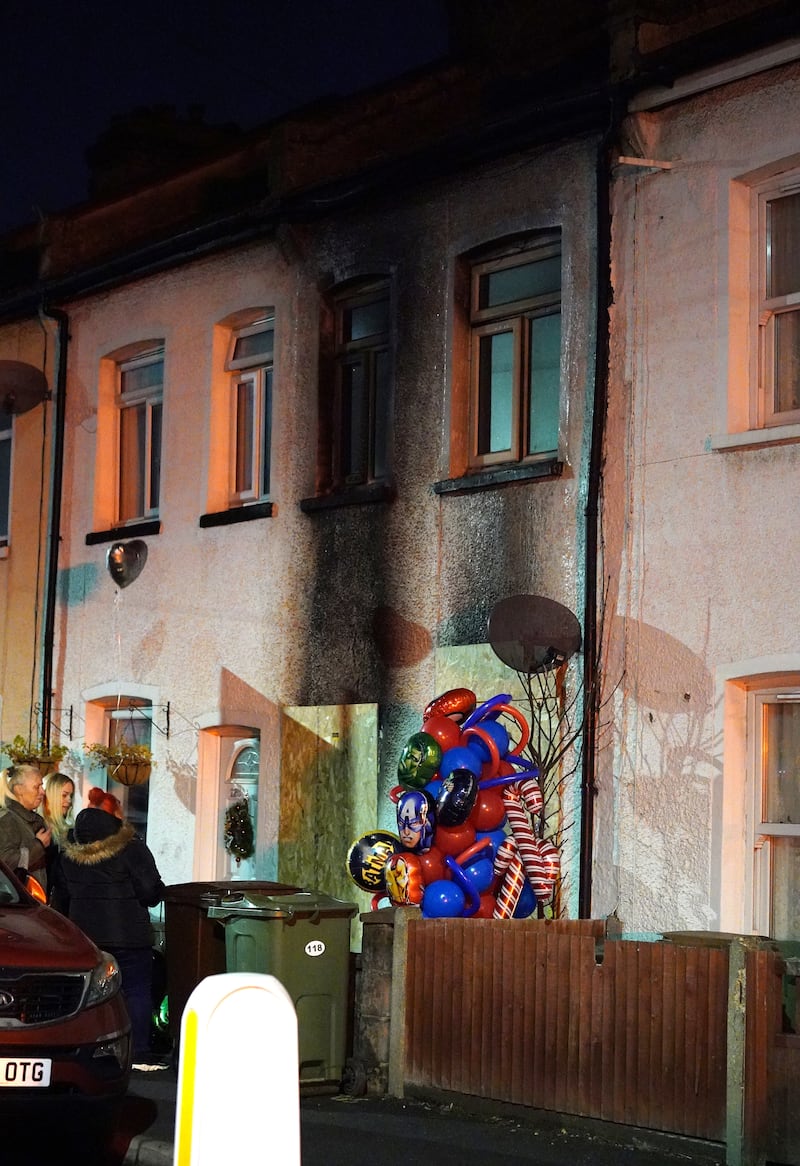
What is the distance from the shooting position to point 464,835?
11.2 meters

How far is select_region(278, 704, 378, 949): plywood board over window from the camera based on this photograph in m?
13.8

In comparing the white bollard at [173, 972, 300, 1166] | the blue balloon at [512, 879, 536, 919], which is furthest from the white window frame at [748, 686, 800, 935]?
the white bollard at [173, 972, 300, 1166]

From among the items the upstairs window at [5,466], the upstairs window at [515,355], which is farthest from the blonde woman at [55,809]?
the upstairs window at [5,466]

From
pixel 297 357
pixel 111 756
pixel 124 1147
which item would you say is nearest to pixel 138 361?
pixel 297 357

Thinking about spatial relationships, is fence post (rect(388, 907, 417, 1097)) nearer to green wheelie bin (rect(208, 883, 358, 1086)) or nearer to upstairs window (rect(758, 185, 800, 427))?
green wheelie bin (rect(208, 883, 358, 1086))

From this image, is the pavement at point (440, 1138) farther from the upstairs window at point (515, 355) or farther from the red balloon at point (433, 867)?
the upstairs window at point (515, 355)

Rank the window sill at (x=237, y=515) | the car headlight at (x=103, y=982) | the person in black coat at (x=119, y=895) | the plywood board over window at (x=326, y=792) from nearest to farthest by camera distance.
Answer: the car headlight at (x=103, y=982) → the person in black coat at (x=119, y=895) → the plywood board over window at (x=326, y=792) → the window sill at (x=237, y=515)

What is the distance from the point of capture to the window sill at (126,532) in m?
16.4

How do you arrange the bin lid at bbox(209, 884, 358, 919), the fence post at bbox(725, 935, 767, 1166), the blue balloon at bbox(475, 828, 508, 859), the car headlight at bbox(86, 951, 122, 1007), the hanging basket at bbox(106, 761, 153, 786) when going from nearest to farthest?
1. the fence post at bbox(725, 935, 767, 1166)
2. the car headlight at bbox(86, 951, 122, 1007)
3. the bin lid at bbox(209, 884, 358, 919)
4. the blue balloon at bbox(475, 828, 508, 859)
5. the hanging basket at bbox(106, 761, 153, 786)

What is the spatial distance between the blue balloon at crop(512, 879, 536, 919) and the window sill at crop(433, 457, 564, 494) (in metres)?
2.96

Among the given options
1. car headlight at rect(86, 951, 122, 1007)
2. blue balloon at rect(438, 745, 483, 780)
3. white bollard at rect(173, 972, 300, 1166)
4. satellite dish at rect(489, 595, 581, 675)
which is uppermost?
satellite dish at rect(489, 595, 581, 675)

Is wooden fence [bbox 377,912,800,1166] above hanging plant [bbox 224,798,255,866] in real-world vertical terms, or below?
below

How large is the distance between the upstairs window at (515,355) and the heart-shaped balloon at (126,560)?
4329 mm

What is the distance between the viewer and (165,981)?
12.6 m
